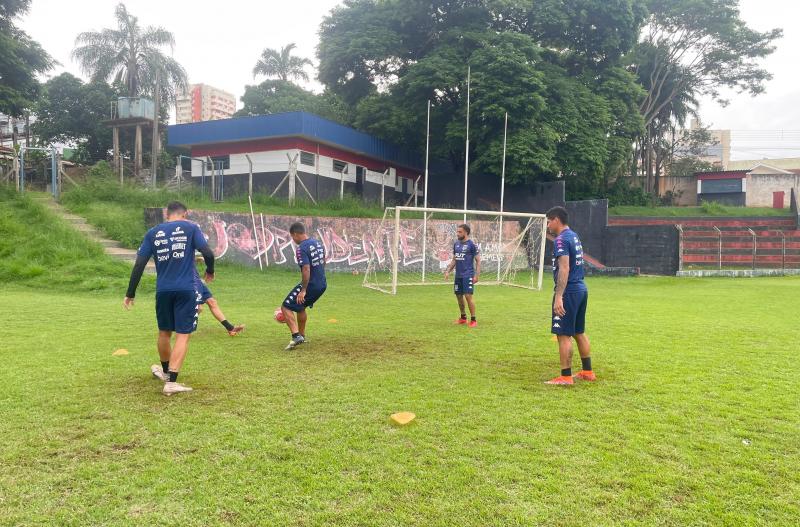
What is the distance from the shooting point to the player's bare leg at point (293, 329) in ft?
23.8

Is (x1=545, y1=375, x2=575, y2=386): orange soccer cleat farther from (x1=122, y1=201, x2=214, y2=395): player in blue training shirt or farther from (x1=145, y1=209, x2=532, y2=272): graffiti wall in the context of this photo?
(x1=145, y1=209, x2=532, y2=272): graffiti wall

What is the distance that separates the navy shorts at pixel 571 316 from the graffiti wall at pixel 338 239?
10803 mm

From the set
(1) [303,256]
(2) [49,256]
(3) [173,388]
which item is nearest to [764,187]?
(1) [303,256]

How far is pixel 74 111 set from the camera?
120 ft

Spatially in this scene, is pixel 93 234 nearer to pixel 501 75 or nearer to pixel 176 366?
pixel 176 366

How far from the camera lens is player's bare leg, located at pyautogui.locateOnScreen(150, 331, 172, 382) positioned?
17.9 ft

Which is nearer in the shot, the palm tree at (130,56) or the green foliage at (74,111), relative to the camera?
the palm tree at (130,56)

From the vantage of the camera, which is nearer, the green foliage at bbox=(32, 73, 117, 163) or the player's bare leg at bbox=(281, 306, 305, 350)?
the player's bare leg at bbox=(281, 306, 305, 350)

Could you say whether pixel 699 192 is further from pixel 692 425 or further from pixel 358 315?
pixel 692 425

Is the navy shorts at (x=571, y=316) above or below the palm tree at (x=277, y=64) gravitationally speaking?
below

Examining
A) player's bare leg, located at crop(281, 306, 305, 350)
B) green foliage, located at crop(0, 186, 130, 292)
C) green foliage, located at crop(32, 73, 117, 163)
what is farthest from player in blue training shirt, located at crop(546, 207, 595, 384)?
green foliage, located at crop(32, 73, 117, 163)

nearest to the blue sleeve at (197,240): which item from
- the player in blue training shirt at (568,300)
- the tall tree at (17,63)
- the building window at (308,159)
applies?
the player in blue training shirt at (568,300)

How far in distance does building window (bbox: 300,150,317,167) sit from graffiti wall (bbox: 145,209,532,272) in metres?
7.00

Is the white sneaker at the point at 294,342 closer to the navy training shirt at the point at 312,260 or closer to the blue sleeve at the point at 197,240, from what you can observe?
the navy training shirt at the point at 312,260
